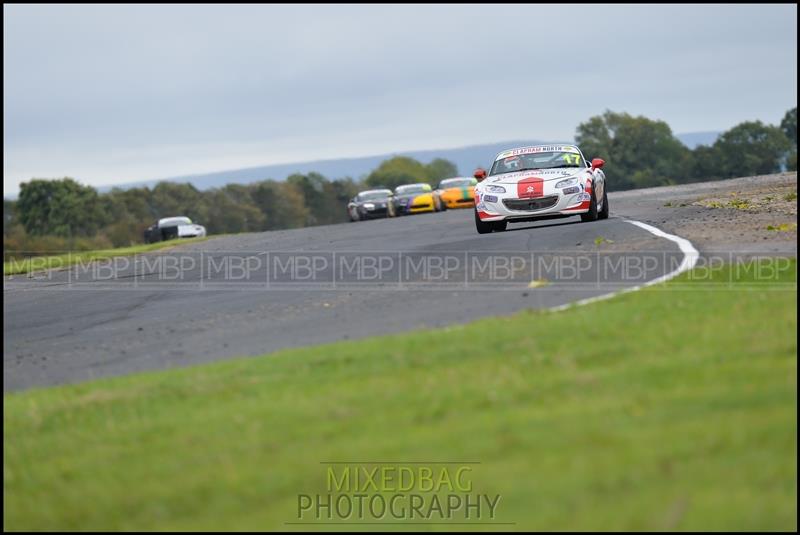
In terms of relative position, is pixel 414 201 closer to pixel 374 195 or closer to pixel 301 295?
pixel 374 195

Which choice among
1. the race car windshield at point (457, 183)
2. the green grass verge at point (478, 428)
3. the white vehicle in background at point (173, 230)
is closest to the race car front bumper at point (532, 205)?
the green grass verge at point (478, 428)

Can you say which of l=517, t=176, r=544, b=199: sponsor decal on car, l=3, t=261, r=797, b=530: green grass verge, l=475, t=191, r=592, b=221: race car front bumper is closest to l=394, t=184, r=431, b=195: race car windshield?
l=475, t=191, r=592, b=221: race car front bumper

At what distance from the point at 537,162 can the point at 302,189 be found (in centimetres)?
14147

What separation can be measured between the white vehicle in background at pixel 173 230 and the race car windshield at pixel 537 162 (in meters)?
39.5

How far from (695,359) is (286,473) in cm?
273

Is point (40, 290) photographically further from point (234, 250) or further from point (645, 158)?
point (645, 158)

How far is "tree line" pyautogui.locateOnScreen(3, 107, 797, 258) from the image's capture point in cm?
11350

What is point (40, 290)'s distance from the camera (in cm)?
2120

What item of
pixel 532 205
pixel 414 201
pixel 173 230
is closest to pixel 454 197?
pixel 414 201

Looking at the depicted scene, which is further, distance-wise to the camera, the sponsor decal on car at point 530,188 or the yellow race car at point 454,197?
the yellow race car at point 454,197

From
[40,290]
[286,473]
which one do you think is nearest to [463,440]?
[286,473]

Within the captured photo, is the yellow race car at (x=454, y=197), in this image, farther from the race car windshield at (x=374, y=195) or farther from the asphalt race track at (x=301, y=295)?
the asphalt race track at (x=301, y=295)

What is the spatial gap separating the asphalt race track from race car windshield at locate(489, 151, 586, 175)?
111 centimetres

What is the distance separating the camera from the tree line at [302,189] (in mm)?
113500
